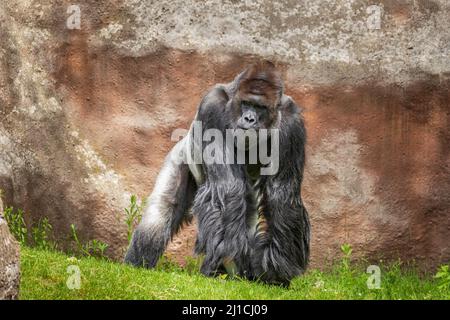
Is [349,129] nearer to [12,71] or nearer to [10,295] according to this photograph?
[12,71]

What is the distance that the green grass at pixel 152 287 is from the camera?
14.3 feet

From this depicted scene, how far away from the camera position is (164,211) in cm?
592

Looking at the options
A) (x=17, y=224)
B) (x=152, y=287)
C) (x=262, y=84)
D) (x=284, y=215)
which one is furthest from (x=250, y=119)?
(x=17, y=224)

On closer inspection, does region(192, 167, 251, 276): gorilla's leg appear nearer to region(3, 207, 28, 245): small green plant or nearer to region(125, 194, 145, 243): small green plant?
region(125, 194, 145, 243): small green plant

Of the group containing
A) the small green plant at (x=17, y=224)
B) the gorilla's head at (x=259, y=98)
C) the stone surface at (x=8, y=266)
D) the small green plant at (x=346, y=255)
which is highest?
the gorilla's head at (x=259, y=98)

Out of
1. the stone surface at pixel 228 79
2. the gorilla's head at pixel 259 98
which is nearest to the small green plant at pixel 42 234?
the stone surface at pixel 228 79

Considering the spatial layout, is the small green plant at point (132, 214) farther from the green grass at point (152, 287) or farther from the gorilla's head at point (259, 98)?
the gorilla's head at point (259, 98)

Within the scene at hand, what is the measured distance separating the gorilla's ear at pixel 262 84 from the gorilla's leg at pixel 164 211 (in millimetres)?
758

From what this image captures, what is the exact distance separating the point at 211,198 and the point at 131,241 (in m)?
0.86

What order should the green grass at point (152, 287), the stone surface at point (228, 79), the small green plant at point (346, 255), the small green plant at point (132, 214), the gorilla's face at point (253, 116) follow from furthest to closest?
the stone surface at point (228, 79) → the small green plant at point (132, 214) → the small green plant at point (346, 255) → the gorilla's face at point (253, 116) → the green grass at point (152, 287)

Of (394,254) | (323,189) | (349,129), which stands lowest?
(394,254)

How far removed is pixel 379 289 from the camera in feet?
16.8
